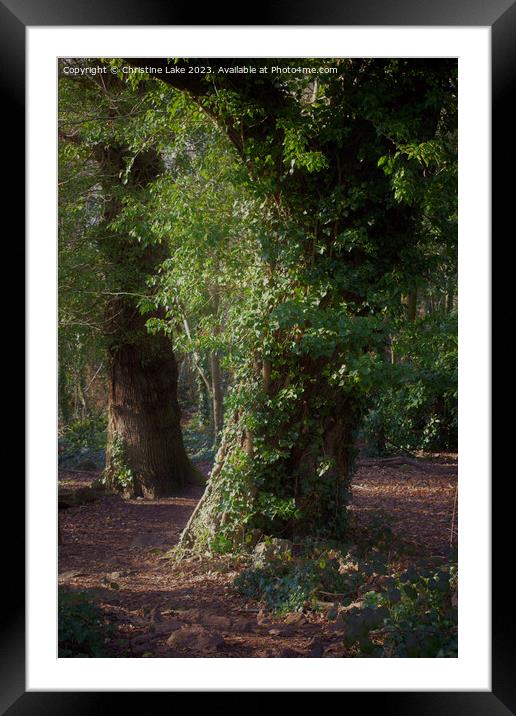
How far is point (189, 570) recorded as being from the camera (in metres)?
6.18

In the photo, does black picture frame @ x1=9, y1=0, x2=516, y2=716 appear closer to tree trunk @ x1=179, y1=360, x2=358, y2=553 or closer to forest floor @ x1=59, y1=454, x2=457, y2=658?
forest floor @ x1=59, y1=454, x2=457, y2=658

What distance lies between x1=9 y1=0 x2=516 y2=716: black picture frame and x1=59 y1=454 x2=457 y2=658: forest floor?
2.59ft

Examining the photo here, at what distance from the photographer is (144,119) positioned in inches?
279

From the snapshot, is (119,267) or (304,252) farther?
(119,267)

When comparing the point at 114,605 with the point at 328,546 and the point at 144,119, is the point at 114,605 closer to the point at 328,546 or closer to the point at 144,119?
the point at 328,546

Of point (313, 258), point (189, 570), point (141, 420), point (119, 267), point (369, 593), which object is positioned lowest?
point (189, 570)

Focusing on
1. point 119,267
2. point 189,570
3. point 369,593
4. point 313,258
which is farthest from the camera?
point 119,267

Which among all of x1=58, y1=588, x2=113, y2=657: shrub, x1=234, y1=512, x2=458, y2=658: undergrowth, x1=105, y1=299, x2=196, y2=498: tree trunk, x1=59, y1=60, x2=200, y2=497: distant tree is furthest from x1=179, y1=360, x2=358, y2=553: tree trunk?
x1=105, y1=299, x2=196, y2=498: tree trunk

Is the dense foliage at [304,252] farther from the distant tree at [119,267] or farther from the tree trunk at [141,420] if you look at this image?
the tree trunk at [141,420]

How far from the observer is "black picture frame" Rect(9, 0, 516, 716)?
3529 mm
